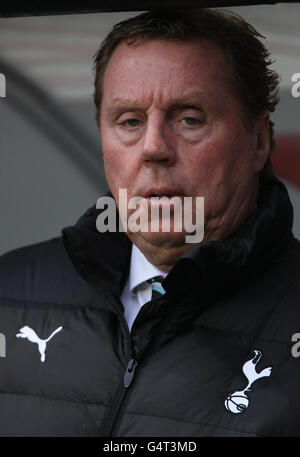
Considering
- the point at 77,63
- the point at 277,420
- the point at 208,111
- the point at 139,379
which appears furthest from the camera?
the point at 77,63

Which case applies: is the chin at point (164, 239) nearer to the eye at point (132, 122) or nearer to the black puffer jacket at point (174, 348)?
the black puffer jacket at point (174, 348)

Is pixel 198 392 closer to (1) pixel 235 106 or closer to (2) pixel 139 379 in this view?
(2) pixel 139 379

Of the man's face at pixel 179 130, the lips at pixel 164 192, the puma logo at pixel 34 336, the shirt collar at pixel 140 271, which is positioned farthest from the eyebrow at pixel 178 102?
the puma logo at pixel 34 336

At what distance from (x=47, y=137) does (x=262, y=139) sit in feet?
2.48

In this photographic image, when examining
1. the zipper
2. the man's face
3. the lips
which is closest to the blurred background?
the man's face

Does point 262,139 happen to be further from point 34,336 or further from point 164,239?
point 34,336

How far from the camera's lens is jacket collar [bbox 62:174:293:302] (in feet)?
5.02

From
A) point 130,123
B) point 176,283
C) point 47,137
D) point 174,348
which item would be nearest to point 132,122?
point 130,123

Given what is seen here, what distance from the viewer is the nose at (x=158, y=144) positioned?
61.8 inches

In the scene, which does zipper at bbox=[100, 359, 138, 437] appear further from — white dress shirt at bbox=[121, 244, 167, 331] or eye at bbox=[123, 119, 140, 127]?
eye at bbox=[123, 119, 140, 127]

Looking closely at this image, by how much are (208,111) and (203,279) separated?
1.10 feet

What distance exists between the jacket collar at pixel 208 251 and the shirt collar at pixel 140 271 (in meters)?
0.02

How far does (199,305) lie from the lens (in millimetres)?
1568

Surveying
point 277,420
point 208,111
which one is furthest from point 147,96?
point 277,420
